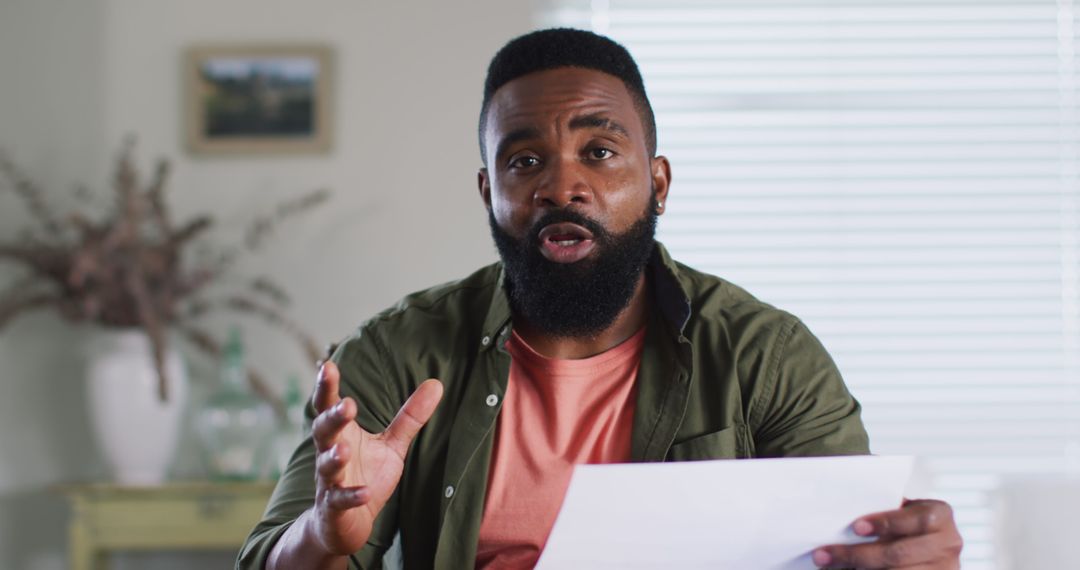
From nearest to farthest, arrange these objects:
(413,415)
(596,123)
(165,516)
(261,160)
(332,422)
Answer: (332,422)
(413,415)
(596,123)
(165,516)
(261,160)

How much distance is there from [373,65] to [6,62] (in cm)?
110

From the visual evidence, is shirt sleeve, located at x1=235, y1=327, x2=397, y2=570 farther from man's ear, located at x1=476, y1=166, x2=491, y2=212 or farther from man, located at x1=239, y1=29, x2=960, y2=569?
man's ear, located at x1=476, y1=166, x2=491, y2=212

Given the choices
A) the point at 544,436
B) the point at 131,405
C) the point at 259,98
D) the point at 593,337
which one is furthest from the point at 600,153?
the point at 259,98

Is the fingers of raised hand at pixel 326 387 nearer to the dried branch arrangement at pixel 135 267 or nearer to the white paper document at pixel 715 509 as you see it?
the white paper document at pixel 715 509

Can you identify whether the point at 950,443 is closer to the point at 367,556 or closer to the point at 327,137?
the point at 327,137

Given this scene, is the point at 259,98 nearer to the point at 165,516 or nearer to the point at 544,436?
the point at 165,516

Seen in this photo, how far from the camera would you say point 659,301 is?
1.65 meters

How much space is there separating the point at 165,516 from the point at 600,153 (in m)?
1.89

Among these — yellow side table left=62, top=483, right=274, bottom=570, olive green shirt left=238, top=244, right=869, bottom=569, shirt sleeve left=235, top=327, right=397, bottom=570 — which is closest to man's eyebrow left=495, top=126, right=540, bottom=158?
olive green shirt left=238, top=244, right=869, bottom=569

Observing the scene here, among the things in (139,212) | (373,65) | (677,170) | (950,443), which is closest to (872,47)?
(677,170)

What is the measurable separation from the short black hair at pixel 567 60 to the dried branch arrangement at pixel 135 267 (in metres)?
1.68

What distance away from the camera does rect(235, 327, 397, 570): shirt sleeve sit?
1386 millimetres

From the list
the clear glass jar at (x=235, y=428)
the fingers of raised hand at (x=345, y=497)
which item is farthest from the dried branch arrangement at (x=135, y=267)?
the fingers of raised hand at (x=345, y=497)

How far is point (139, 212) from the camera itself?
3086 mm
